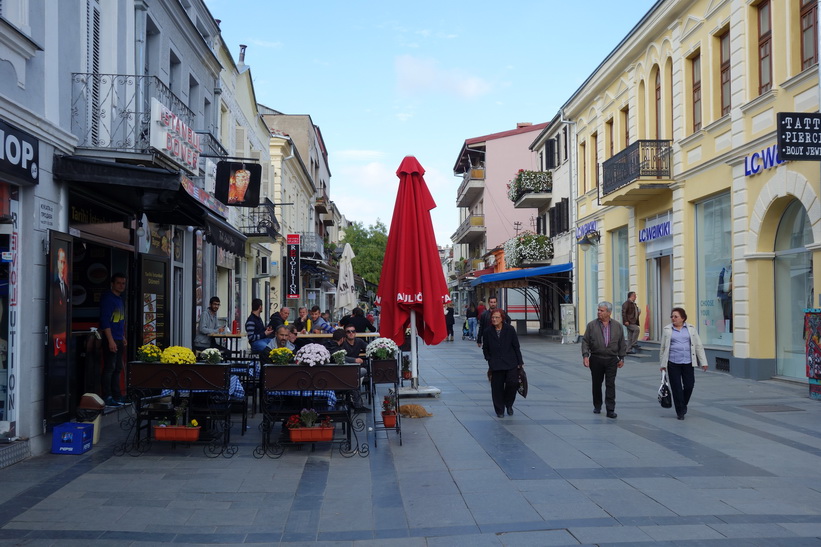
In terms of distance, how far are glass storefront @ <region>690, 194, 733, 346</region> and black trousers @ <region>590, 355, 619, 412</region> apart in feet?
22.5

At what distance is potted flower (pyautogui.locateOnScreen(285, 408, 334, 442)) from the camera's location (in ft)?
25.8

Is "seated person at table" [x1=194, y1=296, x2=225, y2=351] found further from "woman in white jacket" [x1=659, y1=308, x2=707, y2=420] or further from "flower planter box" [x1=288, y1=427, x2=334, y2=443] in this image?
"woman in white jacket" [x1=659, y1=308, x2=707, y2=420]

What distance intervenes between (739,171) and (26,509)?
14.4 metres

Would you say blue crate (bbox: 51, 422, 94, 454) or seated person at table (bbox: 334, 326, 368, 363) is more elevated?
seated person at table (bbox: 334, 326, 368, 363)

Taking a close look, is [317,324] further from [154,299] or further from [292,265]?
[292,265]

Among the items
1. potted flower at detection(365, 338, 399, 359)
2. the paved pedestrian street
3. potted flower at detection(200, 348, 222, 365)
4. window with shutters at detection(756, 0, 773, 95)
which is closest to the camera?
the paved pedestrian street

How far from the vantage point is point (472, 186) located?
51781mm

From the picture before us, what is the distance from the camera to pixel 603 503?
5.91 metres

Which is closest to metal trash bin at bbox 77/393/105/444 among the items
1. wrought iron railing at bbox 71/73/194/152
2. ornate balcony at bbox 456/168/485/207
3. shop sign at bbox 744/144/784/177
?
wrought iron railing at bbox 71/73/194/152

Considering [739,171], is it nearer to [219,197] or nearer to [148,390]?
[219,197]

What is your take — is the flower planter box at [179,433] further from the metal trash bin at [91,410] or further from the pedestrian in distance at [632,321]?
the pedestrian in distance at [632,321]

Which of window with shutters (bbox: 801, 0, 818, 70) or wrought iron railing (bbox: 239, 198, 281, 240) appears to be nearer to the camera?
window with shutters (bbox: 801, 0, 818, 70)

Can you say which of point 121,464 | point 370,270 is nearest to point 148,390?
point 121,464

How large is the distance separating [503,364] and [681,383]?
2493 mm
